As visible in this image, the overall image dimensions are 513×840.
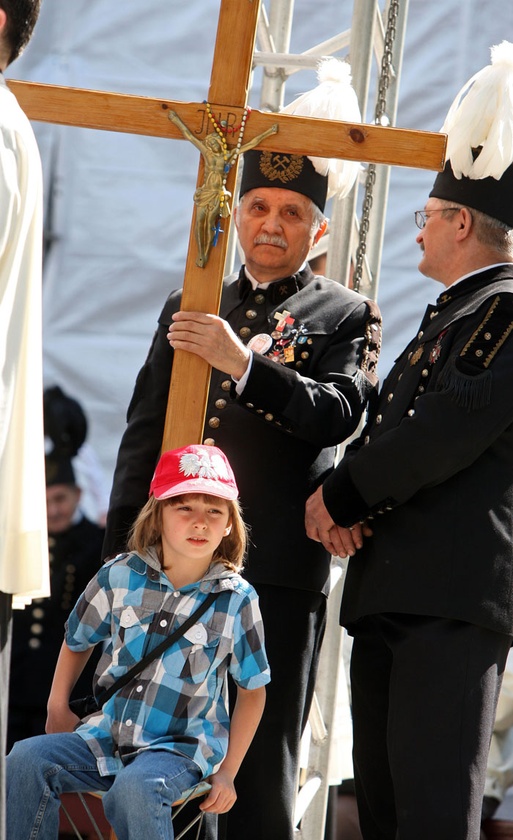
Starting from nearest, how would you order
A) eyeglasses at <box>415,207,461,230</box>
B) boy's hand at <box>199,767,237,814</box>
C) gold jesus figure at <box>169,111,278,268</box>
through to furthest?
1. boy's hand at <box>199,767,237,814</box>
2. gold jesus figure at <box>169,111,278,268</box>
3. eyeglasses at <box>415,207,461,230</box>

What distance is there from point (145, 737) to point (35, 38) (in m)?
4.07

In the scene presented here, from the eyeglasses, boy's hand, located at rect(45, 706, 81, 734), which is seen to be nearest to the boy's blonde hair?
boy's hand, located at rect(45, 706, 81, 734)

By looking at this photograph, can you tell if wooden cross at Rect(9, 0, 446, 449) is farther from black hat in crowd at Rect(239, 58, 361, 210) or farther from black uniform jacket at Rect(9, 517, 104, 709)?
black uniform jacket at Rect(9, 517, 104, 709)

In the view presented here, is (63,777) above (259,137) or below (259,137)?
below

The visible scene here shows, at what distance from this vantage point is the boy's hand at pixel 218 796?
2873 mm

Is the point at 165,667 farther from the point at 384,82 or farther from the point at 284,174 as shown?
the point at 384,82

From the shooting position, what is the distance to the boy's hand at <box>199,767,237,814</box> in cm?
287

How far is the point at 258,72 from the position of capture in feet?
20.6

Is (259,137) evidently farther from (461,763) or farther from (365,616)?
(461,763)

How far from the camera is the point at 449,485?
3.16 m

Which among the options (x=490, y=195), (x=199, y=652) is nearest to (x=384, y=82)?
(x=490, y=195)

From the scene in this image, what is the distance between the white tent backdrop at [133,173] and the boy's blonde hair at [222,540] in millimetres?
2942

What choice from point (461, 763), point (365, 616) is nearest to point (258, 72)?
point (365, 616)

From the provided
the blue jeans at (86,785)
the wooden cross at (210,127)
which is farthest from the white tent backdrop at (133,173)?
the blue jeans at (86,785)
